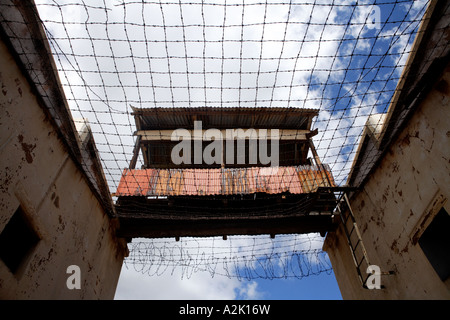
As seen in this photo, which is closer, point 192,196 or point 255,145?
point 192,196

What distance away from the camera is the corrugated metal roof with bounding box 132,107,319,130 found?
840 centimetres

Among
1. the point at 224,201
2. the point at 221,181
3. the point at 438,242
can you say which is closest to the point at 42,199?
the point at 224,201

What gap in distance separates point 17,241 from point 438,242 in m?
5.34

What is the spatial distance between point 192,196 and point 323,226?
2943 mm

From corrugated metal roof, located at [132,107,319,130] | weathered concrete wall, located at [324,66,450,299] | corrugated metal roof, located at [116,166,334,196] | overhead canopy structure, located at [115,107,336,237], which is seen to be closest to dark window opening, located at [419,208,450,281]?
weathered concrete wall, located at [324,66,450,299]

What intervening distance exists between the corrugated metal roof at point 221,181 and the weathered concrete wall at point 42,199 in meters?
1.22

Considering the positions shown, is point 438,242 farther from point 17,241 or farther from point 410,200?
point 17,241

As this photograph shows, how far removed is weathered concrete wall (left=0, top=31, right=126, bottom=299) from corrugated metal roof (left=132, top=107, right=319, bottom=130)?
15.4 feet

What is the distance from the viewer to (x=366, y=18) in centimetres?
279

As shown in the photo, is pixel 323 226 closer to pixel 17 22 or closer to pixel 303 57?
pixel 303 57

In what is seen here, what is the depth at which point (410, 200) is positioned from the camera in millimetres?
3406

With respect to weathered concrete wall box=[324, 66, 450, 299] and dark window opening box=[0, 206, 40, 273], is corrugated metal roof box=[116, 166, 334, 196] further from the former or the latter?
dark window opening box=[0, 206, 40, 273]

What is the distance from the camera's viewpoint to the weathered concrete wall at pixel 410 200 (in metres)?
2.89
